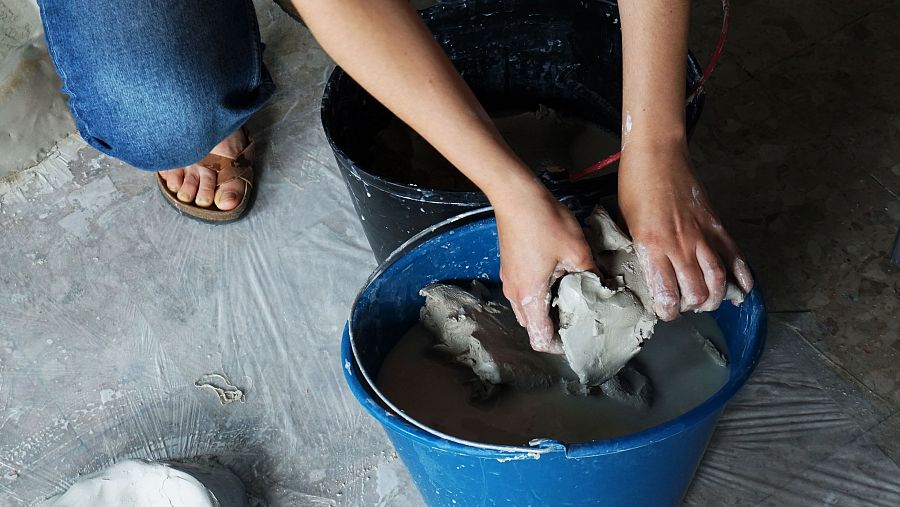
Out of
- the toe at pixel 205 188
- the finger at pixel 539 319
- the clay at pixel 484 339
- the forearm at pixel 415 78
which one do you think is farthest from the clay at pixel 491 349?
the toe at pixel 205 188

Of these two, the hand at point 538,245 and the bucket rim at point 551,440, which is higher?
the hand at point 538,245

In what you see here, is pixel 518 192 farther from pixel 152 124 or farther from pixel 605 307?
pixel 152 124

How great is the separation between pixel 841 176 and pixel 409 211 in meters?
0.85

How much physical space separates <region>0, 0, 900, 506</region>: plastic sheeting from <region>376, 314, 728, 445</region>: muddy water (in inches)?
8.0

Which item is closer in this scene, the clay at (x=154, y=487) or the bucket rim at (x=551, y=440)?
the bucket rim at (x=551, y=440)

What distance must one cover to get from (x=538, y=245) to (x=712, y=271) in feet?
0.63

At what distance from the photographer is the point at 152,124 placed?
1327 millimetres

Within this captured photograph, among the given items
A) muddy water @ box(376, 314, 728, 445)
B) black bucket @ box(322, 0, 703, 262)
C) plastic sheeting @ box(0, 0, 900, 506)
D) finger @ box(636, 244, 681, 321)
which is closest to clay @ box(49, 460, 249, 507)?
plastic sheeting @ box(0, 0, 900, 506)

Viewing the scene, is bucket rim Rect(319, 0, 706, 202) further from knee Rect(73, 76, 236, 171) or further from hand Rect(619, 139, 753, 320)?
knee Rect(73, 76, 236, 171)

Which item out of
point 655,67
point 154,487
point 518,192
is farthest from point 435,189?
point 154,487

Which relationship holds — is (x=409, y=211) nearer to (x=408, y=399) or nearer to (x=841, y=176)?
(x=408, y=399)

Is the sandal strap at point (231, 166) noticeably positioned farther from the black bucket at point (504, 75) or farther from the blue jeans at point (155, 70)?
the black bucket at point (504, 75)

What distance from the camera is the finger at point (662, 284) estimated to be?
2.94ft

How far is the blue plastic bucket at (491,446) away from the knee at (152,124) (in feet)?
1.59
